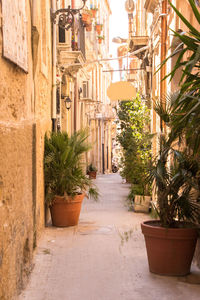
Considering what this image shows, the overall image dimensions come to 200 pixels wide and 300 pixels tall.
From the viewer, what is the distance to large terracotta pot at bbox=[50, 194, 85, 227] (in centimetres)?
867

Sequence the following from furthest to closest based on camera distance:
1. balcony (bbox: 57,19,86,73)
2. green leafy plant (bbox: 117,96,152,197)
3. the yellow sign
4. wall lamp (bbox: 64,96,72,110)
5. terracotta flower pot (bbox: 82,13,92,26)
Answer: terracotta flower pot (bbox: 82,13,92,26)
wall lamp (bbox: 64,96,72,110)
balcony (bbox: 57,19,86,73)
the yellow sign
green leafy plant (bbox: 117,96,152,197)

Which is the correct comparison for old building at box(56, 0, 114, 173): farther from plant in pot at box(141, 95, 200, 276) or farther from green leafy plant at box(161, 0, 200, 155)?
green leafy plant at box(161, 0, 200, 155)

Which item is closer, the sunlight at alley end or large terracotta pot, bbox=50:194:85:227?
the sunlight at alley end

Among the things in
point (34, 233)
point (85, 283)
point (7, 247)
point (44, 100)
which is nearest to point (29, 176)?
point (34, 233)

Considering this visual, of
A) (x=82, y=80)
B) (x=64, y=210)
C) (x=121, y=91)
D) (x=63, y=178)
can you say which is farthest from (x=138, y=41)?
(x=82, y=80)

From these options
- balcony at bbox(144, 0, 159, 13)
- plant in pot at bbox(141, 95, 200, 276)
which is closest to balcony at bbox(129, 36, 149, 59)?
balcony at bbox(144, 0, 159, 13)

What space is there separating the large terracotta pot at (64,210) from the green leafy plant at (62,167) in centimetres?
11

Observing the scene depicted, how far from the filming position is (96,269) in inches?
238

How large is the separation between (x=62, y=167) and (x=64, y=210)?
0.77 meters

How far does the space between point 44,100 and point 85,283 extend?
3.98 m

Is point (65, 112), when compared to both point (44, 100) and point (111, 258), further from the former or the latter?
point (111, 258)

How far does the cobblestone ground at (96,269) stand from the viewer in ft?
16.7

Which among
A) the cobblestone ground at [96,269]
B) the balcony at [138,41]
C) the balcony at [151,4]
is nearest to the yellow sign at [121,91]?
the balcony at [151,4]

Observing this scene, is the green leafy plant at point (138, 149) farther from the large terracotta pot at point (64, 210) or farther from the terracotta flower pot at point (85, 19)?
the terracotta flower pot at point (85, 19)
